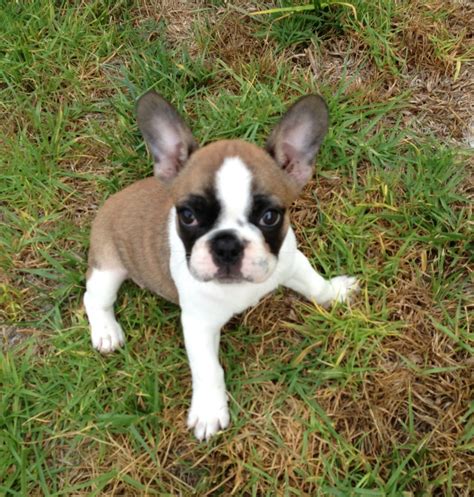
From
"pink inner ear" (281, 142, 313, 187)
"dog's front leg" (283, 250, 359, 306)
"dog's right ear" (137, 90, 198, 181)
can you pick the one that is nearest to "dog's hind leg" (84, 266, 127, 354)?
"dog's right ear" (137, 90, 198, 181)

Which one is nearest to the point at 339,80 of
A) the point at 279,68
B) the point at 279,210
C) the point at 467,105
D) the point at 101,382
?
the point at 279,68

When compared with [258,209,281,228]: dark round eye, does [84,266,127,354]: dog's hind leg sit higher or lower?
lower

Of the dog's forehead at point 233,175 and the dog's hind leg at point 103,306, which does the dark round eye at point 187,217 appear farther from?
the dog's hind leg at point 103,306

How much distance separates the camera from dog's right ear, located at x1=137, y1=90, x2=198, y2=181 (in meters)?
3.36

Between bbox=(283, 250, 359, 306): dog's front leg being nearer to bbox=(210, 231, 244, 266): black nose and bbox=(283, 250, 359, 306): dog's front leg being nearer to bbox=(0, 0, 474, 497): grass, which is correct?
bbox=(0, 0, 474, 497): grass

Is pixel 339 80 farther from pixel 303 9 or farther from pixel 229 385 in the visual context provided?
pixel 229 385

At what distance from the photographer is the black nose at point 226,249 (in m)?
3.05

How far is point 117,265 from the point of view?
416 centimetres

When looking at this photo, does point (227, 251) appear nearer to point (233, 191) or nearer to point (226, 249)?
point (226, 249)

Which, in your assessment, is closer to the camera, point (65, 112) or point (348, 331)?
point (348, 331)

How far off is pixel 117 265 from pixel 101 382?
828 mm

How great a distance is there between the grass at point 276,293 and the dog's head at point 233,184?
118cm

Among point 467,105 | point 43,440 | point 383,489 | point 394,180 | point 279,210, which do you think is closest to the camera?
point 279,210

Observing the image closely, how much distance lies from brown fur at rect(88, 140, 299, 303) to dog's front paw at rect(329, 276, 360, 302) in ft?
3.31
